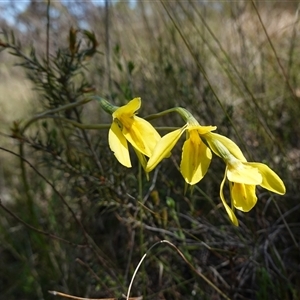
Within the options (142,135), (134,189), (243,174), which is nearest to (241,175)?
(243,174)

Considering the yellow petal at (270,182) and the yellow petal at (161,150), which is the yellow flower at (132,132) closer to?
the yellow petal at (161,150)

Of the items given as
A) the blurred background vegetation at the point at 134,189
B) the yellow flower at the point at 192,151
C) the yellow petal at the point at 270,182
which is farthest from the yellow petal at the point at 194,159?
the blurred background vegetation at the point at 134,189

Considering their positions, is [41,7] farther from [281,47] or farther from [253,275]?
[253,275]

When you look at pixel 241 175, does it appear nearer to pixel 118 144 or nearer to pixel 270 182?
pixel 270 182

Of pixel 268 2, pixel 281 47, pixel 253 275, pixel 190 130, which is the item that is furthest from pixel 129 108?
pixel 268 2

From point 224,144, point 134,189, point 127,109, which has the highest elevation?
point 127,109
